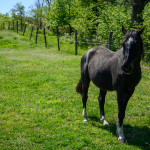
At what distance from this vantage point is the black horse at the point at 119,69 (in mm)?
3213

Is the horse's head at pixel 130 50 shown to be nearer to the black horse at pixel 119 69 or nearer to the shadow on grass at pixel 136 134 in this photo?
the black horse at pixel 119 69

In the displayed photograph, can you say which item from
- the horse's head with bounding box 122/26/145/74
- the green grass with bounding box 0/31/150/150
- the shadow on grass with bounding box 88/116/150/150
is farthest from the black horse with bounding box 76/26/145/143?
the green grass with bounding box 0/31/150/150

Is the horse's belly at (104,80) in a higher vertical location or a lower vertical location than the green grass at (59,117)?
higher

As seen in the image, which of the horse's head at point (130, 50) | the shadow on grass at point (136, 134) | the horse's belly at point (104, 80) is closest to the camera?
the horse's head at point (130, 50)

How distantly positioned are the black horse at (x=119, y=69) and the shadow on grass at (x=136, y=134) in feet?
0.63

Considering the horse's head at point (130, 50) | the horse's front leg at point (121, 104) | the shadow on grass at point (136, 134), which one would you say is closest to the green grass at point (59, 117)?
the shadow on grass at point (136, 134)

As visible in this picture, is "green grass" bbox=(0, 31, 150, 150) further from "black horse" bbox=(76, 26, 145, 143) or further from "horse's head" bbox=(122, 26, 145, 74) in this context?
"horse's head" bbox=(122, 26, 145, 74)

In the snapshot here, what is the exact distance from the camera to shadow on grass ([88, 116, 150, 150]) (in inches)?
151

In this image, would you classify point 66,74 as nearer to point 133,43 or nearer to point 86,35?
point 133,43

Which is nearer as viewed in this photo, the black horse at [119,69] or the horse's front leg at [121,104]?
the black horse at [119,69]

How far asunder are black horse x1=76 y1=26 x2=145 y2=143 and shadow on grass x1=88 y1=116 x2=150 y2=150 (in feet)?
0.63

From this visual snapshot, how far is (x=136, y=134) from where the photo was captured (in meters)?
4.16

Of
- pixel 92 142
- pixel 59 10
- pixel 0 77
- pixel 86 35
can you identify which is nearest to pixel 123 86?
pixel 92 142

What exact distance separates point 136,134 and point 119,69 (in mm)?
1720
